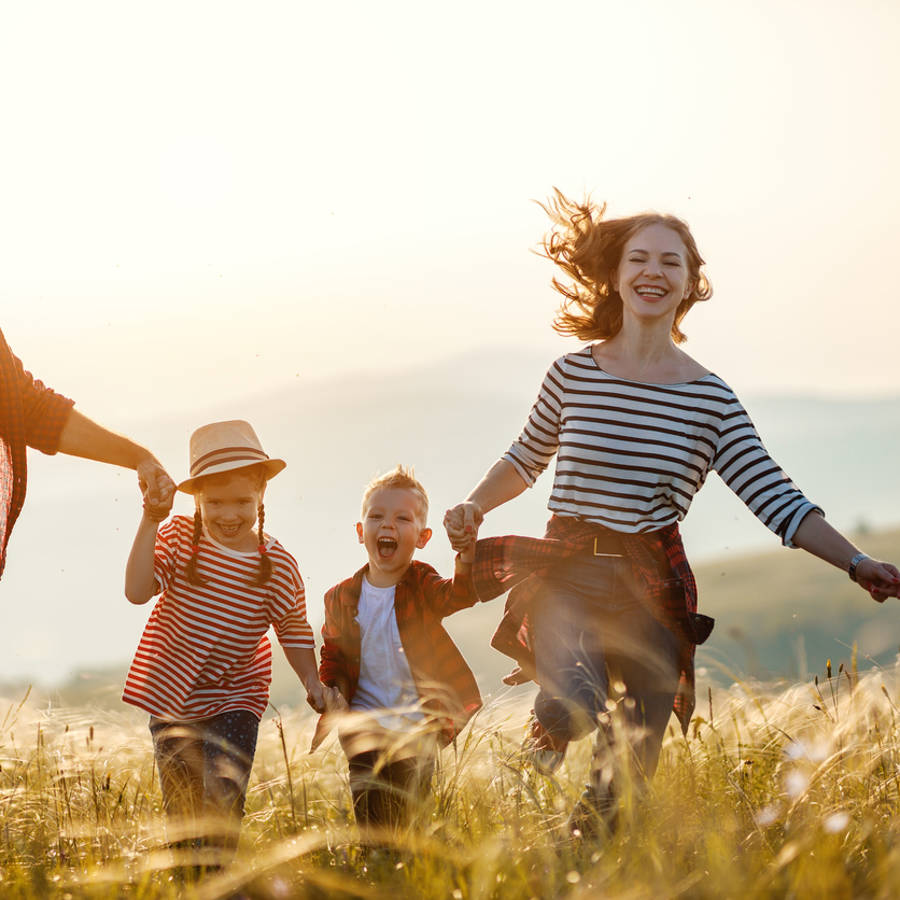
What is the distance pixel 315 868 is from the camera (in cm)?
396

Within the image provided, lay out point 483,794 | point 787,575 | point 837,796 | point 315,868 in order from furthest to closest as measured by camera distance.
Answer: point 787,575 → point 483,794 → point 837,796 → point 315,868

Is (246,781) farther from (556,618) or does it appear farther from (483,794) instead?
(556,618)

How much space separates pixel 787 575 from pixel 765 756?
4772 cm

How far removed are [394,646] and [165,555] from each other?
981 mm

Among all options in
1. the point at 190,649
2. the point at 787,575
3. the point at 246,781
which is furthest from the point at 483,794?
the point at 787,575

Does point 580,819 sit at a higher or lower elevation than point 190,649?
lower

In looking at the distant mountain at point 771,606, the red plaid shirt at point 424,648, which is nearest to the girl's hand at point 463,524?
the red plaid shirt at point 424,648

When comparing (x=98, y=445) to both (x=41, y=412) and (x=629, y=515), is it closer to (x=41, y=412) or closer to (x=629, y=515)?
(x=41, y=412)

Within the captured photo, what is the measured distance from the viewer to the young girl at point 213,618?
16.2 feet

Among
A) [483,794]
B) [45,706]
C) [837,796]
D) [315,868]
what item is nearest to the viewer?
[315,868]

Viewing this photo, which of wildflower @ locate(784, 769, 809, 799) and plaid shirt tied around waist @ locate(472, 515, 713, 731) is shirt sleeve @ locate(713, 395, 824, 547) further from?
wildflower @ locate(784, 769, 809, 799)

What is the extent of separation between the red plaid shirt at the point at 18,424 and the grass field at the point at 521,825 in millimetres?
1033

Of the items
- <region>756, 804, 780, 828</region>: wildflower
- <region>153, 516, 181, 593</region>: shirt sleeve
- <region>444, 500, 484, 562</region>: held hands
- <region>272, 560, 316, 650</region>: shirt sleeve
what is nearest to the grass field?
<region>756, 804, 780, 828</region>: wildflower

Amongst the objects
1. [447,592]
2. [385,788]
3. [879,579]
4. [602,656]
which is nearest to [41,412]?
[447,592]
